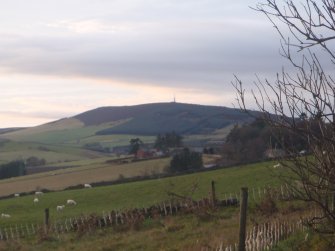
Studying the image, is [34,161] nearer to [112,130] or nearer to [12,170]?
[12,170]

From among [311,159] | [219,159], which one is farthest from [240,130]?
[311,159]

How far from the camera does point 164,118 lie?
5876 inches

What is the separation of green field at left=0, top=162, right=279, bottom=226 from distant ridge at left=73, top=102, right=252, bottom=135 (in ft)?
262

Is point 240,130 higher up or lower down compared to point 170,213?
higher up

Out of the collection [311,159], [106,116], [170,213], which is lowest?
[170,213]

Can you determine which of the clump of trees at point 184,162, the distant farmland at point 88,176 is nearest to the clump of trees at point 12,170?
the distant farmland at point 88,176

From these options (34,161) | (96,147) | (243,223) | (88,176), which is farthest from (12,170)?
(243,223)

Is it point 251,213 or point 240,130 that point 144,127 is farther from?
point 251,213

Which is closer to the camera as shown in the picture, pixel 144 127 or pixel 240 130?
pixel 240 130

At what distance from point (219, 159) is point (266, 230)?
54939 millimetres

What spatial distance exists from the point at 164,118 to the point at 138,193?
10828 cm

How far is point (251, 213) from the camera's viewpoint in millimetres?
20812

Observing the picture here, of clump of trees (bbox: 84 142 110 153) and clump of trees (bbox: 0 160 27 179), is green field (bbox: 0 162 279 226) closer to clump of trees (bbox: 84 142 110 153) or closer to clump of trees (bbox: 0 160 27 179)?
clump of trees (bbox: 0 160 27 179)

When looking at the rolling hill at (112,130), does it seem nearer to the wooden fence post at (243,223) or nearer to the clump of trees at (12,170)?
the clump of trees at (12,170)
